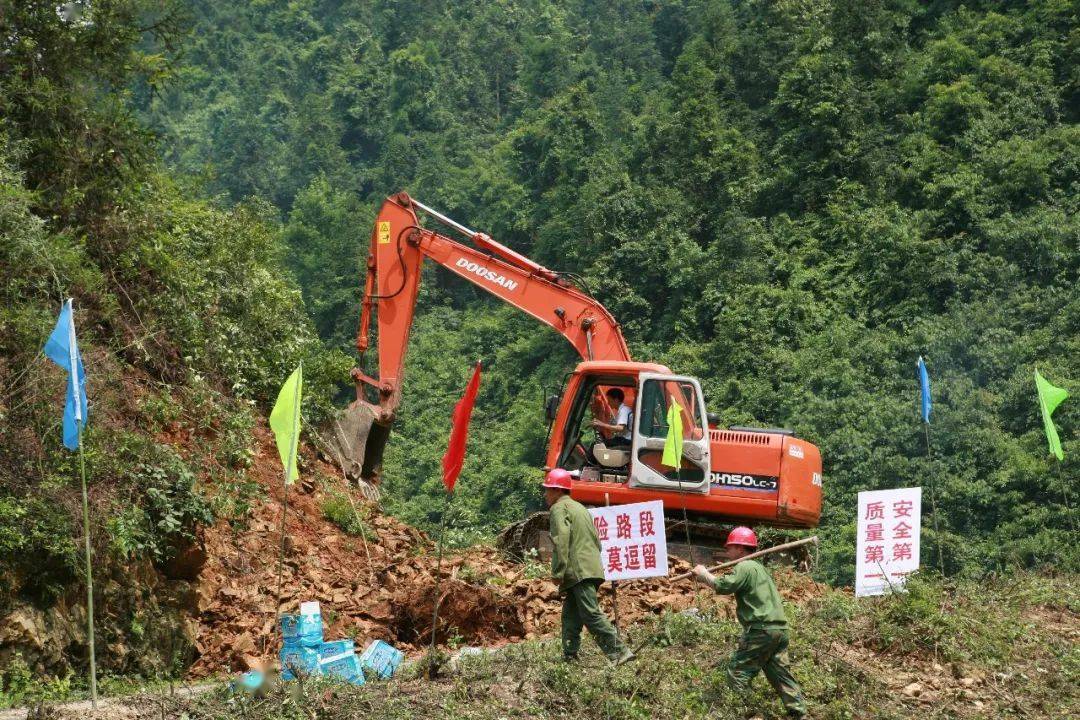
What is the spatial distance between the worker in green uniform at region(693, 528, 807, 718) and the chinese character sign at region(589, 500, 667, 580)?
172cm

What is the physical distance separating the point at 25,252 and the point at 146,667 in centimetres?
436

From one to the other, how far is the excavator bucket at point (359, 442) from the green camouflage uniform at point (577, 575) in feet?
23.7

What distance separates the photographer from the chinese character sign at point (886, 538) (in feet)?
41.0

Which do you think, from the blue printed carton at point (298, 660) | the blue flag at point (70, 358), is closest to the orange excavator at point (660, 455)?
the blue printed carton at point (298, 660)

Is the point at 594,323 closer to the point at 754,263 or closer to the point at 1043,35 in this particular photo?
the point at 754,263

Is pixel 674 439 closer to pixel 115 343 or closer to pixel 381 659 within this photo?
pixel 381 659

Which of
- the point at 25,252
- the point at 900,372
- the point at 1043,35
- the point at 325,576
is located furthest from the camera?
the point at 1043,35

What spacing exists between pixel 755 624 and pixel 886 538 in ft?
9.99

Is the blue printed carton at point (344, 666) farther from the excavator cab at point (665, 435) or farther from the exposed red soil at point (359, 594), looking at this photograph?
the excavator cab at point (665, 435)

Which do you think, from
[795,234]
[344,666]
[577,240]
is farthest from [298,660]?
[577,240]

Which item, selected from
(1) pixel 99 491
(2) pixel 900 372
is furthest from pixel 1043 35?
(1) pixel 99 491

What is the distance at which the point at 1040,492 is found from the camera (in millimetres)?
25516

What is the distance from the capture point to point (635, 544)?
1204 cm

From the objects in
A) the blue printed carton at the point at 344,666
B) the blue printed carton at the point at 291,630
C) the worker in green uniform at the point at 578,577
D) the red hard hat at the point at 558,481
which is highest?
the red hard hat at the point at 558,481
